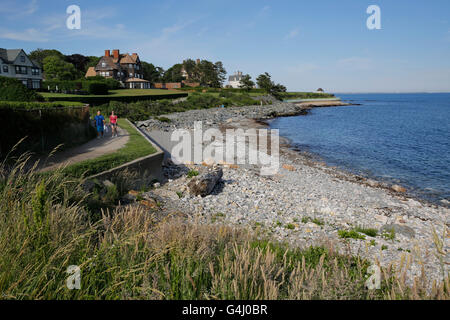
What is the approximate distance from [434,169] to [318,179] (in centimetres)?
970

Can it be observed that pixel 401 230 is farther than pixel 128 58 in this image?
No

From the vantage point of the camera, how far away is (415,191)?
16078mm

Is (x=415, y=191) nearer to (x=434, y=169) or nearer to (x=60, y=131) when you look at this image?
(x=434, y=169)

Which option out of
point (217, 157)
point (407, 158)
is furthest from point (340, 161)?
point (217, 157)

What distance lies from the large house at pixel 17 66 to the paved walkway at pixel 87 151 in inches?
1921

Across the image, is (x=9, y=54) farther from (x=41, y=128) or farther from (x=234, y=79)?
(x=234, y=79)

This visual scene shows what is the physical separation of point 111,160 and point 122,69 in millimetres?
83414

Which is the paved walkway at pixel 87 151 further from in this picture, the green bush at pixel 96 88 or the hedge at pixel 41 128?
the green bush at pixel 96 88

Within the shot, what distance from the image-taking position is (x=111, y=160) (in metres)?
12.5

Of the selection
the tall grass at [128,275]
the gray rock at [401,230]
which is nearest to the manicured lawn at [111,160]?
the tall grass at [128,275]

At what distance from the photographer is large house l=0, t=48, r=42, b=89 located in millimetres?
55088

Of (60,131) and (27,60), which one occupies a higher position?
(27,60)

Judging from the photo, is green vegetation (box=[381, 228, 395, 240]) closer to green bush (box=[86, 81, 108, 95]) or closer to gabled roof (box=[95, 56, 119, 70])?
green bush (box=[86, 81, 108, 95])

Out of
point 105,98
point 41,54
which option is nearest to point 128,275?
point 105,98
